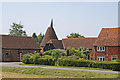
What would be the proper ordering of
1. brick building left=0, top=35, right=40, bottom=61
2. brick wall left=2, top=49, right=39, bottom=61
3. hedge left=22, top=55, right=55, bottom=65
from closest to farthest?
hedge left=22, top=55, right=55, bottom=65 < brick wall left=2, top=49, right=39, bottom=61 < brick building left=0, top=35, right=40, bottom=61

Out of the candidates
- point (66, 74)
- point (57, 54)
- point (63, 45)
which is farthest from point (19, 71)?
point (63, 45)

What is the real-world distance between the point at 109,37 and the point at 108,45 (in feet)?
5.70

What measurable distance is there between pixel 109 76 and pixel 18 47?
31314mm

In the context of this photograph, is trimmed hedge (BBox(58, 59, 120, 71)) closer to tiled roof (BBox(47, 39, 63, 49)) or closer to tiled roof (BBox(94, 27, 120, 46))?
tiled roof (BBox(94, 27, 120, 46))

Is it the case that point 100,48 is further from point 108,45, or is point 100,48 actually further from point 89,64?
point 89,64

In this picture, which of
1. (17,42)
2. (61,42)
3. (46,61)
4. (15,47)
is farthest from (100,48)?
(61,42)

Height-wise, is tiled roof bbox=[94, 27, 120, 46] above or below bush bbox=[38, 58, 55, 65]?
above

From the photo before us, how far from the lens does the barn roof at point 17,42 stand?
170 feet

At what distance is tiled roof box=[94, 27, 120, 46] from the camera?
146ft

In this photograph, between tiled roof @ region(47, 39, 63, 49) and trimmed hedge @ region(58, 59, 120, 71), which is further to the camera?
tiled roof @ region(47, 39, 63, 49)

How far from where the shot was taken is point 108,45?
1762 inches

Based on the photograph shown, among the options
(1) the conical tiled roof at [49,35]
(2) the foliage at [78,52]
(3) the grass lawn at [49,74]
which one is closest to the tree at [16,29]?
(1) the conical tiled roof at [49,35]

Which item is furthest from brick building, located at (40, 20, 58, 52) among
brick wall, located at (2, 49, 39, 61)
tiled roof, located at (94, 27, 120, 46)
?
tiled roof, located at (94, 27, 120, 46)

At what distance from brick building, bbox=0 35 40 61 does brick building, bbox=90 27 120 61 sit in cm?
1528
